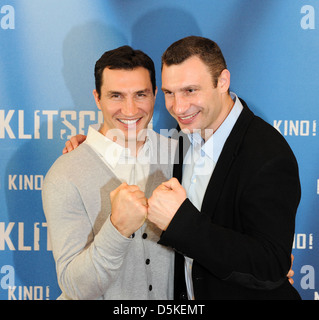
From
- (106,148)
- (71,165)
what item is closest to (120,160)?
(106,148)

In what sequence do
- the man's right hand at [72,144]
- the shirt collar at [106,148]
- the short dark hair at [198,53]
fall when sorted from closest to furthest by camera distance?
the short dark hair at [198,53] → the shirt collar at [106,148] → the man's right hand at [72,144]

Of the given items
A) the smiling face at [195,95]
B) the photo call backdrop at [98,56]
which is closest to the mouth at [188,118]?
the smiling face at [195,95]

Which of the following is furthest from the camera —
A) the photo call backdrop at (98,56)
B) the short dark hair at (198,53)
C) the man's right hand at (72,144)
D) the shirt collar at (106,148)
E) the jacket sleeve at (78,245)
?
the photo call backdrop at (98,56)

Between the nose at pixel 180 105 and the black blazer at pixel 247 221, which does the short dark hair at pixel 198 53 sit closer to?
the nose at pixel 180 105

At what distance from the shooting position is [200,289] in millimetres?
1500

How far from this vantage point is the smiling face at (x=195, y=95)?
1.54 meters

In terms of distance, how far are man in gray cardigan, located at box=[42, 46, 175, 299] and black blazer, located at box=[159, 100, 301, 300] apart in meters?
0.20

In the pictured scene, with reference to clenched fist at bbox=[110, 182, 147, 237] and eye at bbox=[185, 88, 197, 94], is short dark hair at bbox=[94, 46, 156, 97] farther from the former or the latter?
clenched fist at bbox=[110, 182, 147, 237]

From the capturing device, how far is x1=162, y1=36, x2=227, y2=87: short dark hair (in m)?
1.54

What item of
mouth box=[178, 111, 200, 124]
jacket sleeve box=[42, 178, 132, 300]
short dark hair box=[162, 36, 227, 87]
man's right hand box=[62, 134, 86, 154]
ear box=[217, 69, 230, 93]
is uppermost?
short dark hair box=[162, 36, 227, 87]

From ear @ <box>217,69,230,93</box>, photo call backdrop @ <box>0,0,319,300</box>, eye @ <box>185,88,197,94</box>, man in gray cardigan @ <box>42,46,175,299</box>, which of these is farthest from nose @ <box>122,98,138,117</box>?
photo call backdrop @ <box>0,0,319,300</box>

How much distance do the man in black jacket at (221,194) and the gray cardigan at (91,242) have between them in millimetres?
109

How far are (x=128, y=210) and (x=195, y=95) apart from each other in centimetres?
50
